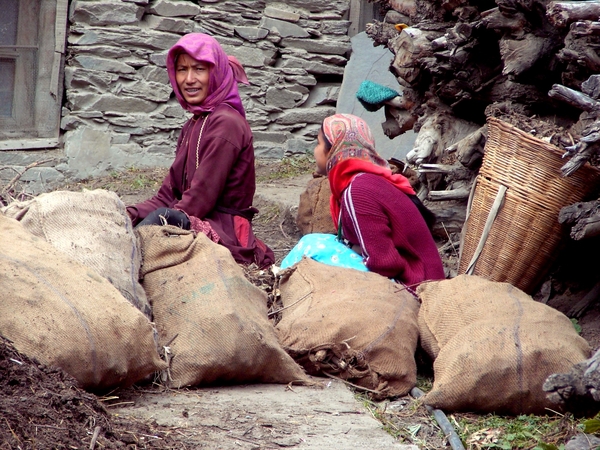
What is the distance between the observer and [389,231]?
3.83 metres

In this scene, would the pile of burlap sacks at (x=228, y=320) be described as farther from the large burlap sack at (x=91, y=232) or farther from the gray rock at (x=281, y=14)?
the gray rock at (x=281, y=14)

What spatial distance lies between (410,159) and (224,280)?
77.1 inches

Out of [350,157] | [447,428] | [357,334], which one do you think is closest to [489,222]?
[350,157]

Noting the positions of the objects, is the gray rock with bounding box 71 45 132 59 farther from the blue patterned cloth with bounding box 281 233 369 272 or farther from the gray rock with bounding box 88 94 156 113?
the blue patterned cloth with bounding box 281 233 369 272

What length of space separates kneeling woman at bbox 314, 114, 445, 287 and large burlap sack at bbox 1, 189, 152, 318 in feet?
3.51

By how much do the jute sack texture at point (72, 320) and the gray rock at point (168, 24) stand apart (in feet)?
15.6

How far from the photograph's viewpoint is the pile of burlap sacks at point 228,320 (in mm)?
2750

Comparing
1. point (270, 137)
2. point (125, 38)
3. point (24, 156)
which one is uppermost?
point (125, 38)

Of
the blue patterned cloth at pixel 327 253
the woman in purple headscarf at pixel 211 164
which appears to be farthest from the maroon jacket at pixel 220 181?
the blue patterned cloth at pixel 327 253

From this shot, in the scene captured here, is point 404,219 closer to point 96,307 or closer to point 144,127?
point 96,307

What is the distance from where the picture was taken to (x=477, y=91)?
454cm

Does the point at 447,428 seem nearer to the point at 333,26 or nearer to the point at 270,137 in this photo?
the point at 270,137

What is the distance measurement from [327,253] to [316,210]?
1427 mm

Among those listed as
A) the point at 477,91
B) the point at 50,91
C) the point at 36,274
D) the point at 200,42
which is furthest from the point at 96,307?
the point at 50,91
